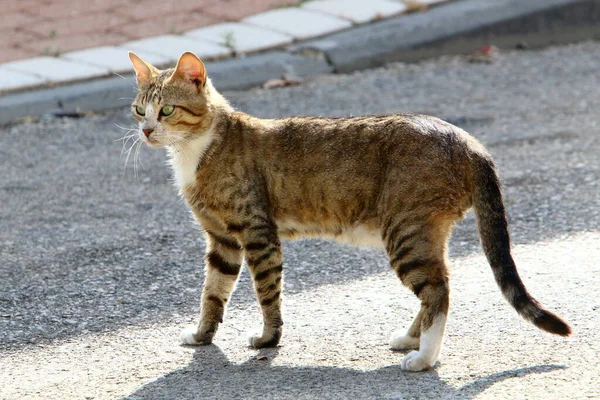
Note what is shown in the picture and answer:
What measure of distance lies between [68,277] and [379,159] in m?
1.67

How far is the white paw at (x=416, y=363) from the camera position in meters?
3.64

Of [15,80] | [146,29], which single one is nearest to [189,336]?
[15,80]

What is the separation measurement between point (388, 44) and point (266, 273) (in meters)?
4.57

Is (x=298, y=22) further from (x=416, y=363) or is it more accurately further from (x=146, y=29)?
(x=416, y=363)

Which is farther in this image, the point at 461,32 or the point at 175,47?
the point at 461,32

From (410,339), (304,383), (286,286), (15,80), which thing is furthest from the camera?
(15,80)

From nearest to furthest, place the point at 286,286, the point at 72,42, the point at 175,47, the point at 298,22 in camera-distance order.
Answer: the point at 286,286, the point at 175,47, the point at 72,42, the point at 298,22

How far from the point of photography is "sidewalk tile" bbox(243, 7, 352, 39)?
8.28 meters

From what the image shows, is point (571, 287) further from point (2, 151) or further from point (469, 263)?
point (2, 151)

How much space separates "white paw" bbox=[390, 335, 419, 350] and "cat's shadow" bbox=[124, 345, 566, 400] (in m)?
0.19

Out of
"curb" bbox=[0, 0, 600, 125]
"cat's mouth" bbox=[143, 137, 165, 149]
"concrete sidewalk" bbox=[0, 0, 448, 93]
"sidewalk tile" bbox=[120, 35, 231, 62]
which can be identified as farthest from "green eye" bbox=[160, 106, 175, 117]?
"sidewalk tile" bbox=[120, 35, 231, 62]

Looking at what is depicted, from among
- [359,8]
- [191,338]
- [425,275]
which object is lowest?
[191,338]

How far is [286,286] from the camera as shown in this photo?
459 centimetres

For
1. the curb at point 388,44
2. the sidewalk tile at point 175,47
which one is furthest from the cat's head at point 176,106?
the sidewalk tile at point 175,47
